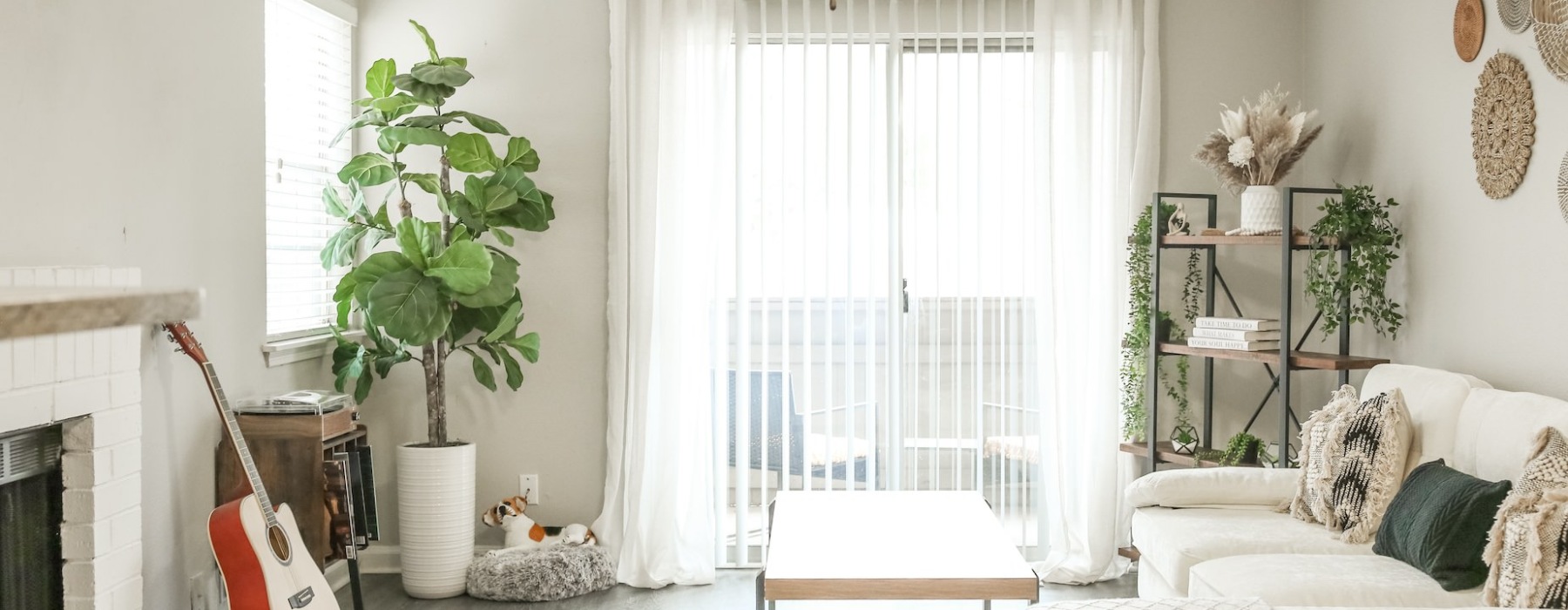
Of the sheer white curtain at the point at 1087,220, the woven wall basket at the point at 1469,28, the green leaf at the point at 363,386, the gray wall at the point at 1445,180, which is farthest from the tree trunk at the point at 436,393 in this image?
the woven wall basket at the point at 1469,28

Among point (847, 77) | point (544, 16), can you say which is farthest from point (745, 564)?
point (544, 16)

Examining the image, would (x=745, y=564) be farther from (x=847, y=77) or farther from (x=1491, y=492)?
(x=1491, y=492)

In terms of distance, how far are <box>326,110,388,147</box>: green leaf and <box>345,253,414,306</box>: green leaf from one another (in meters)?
0.47

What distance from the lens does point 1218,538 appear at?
2930 mm

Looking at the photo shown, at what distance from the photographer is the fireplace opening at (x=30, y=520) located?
102 inches

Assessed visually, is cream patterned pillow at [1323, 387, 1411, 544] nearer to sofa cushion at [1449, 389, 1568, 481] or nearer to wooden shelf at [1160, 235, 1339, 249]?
sofa cushion at [1449, 389, 1568, 481]

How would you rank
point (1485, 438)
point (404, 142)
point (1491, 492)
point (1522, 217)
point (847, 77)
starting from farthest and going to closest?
point (847, 77) → point (404, 142) → point (1522, 217) → point (1485, 438) → point (1491, 492)

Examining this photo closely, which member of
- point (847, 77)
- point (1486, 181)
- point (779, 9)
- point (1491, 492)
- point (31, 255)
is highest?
point (779, 9)

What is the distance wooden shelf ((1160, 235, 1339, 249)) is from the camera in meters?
3.53

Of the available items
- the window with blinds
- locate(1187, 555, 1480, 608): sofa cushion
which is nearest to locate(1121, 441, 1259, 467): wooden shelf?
locate(1187, 555, 1480, 608): sofa cushion

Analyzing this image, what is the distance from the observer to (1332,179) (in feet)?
13.1

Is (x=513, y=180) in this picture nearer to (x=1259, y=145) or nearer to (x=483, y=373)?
(x=483, y=373)

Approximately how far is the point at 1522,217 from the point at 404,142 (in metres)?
3.32

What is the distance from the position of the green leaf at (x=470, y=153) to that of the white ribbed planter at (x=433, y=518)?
0.97 metres
